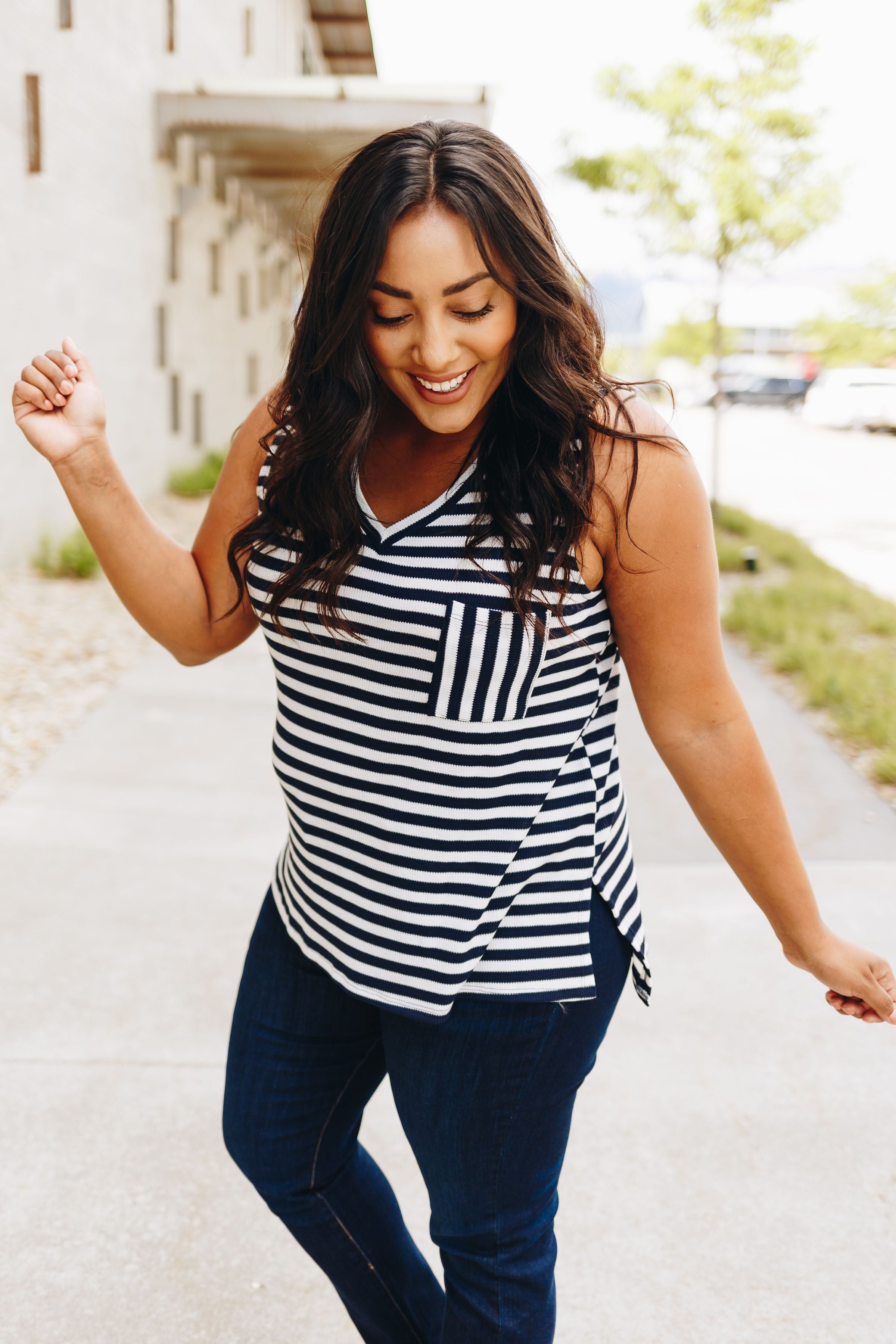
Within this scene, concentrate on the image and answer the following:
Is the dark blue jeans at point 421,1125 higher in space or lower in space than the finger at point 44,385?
lower

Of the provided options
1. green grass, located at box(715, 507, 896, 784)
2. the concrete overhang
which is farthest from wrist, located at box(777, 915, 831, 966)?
the concrete overhang

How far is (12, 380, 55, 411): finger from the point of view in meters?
1.48

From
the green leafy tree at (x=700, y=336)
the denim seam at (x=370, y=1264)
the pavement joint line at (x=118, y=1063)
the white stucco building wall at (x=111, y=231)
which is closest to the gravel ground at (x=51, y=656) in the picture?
the white stucco building wall at (x=111, y=231)

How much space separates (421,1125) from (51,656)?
5153mm

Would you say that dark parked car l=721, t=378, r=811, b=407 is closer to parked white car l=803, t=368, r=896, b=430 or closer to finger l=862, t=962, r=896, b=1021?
parked white car l=803, t=368, r=896, b=430

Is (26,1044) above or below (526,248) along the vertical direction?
below

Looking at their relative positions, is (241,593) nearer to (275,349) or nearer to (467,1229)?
(467,1229)

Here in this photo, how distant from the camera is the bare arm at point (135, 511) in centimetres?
149

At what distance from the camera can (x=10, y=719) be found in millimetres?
5078

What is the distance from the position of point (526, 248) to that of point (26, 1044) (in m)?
2.25

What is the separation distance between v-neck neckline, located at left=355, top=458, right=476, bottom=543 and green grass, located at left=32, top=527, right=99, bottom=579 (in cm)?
673

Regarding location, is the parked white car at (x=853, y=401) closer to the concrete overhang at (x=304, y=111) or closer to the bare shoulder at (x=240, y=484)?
the concrete overhang at (x=304, y=111)

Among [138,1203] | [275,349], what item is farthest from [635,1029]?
[275,349]

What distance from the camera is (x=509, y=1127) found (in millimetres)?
1308
